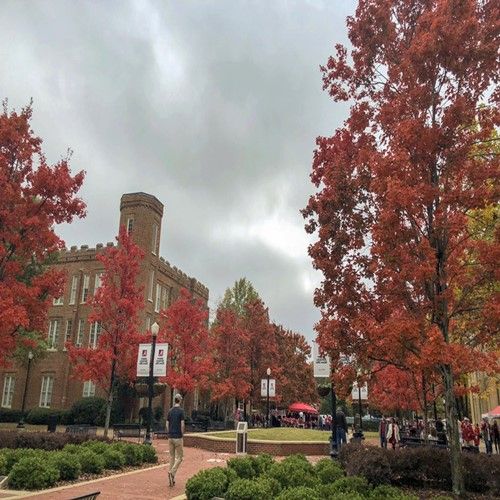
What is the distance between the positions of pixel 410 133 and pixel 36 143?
10886 millimetres

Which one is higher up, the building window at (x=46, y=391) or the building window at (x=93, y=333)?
the building window at (x=93, y=333)

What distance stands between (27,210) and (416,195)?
10.5m

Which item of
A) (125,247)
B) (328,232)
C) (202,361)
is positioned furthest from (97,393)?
(328,232)

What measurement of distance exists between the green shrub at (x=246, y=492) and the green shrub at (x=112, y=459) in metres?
5.88

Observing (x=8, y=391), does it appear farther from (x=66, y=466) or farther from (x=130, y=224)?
(x=66, y=466)

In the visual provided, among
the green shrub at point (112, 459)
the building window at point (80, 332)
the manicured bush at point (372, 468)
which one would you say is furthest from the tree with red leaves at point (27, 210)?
the building window at point (80, 332)

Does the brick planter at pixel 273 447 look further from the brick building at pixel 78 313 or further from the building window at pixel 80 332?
the building window at pixel 80 332

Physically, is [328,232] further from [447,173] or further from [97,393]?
[97,393]

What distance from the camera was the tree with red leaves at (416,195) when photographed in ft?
29.7

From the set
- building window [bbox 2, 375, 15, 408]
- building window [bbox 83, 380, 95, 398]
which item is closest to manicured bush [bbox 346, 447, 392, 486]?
building window [bbox 83, 380, 95, 398]

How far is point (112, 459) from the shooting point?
12.9 m

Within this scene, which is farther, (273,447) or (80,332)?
(80,332)

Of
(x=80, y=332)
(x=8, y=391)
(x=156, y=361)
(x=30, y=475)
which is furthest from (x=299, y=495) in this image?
(x=8, y=391)

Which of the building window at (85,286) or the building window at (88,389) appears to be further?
the building window at (85,286)
